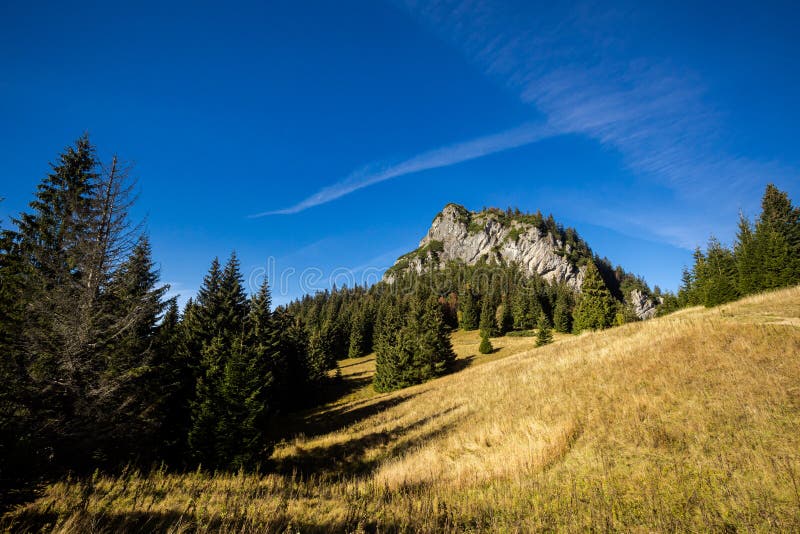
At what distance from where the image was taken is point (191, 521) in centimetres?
438

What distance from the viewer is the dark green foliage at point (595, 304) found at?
3897 centimetres

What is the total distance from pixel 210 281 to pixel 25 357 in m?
20.5

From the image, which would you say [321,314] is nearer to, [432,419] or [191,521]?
[432,419]

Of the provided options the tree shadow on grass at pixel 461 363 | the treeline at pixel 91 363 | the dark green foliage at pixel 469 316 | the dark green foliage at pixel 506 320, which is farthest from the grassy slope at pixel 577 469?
the dark green foliage at pixel 469 316

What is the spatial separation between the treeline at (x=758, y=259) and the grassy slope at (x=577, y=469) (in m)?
30.4

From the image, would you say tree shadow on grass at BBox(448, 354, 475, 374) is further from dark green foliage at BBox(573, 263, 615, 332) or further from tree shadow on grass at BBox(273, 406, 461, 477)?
tree shadow on grass at BBox(273, 406, 461, 477)

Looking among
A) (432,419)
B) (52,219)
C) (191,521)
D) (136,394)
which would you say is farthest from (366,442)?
(52,219)

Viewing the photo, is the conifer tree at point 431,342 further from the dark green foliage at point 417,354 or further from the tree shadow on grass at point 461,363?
the tree shadow on grass at point 461,363

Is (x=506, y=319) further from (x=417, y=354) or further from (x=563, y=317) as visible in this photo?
(x=417, y=354)

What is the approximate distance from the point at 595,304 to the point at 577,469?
39779 mm

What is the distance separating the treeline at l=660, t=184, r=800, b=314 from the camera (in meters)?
32.1

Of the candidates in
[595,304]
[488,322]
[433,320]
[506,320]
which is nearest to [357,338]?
[488,322]

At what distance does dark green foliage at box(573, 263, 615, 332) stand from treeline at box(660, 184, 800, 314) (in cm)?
1052

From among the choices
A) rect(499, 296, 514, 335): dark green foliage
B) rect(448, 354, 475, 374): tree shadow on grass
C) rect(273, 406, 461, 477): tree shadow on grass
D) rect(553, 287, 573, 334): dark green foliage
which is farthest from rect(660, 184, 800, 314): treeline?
rect(273, 406, 461, 477): tree shadow on grass
